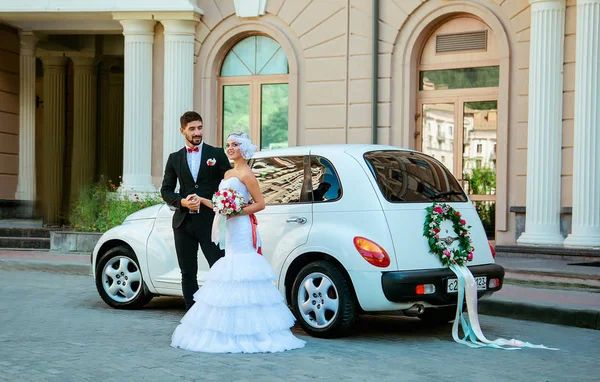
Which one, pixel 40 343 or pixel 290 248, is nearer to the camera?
pixel 40 343

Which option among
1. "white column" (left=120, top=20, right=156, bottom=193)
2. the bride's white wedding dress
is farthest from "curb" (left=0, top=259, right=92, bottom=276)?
the bride's white wedding dress

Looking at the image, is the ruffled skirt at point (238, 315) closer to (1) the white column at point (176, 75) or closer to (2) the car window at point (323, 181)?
(2) the car window at point (323, 181)

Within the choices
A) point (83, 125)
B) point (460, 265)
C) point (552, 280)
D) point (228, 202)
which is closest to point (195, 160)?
point (228, 202)

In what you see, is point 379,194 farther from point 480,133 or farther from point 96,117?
point 96,117

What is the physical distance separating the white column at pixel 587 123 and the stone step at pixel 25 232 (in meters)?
9.68

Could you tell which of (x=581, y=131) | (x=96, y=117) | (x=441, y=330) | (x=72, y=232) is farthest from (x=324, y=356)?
(x=96, y=117)

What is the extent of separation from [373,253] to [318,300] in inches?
26.8

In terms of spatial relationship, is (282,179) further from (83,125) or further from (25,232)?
(83,125)

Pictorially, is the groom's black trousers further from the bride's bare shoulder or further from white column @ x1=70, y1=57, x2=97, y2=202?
white column @ x1=70, y1=57, x2=97, y2=202

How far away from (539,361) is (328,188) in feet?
7.78

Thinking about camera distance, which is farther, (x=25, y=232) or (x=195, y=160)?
(x=25, y=232)

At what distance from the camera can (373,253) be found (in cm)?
782

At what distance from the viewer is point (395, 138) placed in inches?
671

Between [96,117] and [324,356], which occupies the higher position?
[96,117]
